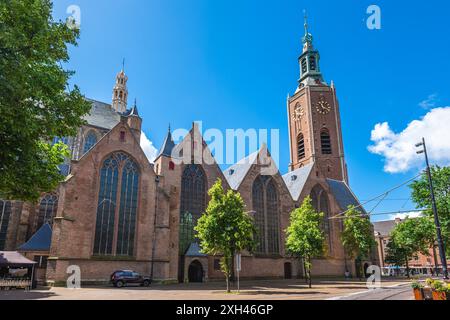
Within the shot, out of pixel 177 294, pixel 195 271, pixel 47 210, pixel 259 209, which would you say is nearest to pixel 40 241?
pixel 47 210

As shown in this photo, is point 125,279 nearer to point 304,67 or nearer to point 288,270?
point 288,270

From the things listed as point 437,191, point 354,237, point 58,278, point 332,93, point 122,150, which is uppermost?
point 332,93

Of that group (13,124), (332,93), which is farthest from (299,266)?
(13,124)

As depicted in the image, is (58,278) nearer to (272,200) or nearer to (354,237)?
(272,200)

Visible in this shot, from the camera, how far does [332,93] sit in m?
65.4

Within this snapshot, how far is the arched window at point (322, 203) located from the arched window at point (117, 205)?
28.0 m

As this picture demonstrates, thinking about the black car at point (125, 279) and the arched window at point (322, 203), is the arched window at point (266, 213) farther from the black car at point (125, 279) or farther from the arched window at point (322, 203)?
the black car at point (125, 279)

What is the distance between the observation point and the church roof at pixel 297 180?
48656 mm

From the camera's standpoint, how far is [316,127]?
62.8 metres

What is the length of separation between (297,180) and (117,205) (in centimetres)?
2961

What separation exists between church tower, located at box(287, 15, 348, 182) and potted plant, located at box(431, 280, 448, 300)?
4511cm
